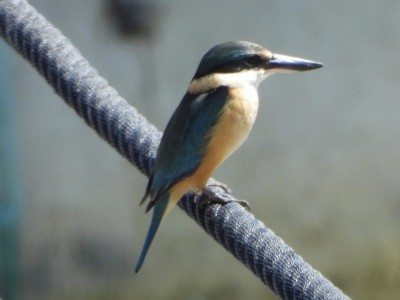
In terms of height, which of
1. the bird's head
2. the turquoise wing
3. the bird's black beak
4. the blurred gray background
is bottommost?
the blurred gray background

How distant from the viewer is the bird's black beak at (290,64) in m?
2.30

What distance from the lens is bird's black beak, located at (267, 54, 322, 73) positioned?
2.30 m

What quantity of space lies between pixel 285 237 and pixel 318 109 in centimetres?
43

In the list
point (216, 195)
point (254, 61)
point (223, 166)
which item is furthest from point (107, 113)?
point (223, 166)

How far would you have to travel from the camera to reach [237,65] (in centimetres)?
249

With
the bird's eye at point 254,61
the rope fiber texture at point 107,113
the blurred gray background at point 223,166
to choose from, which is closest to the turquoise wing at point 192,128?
the bird's eye at point 254,61

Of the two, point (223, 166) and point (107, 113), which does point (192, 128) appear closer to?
point (107, 113)

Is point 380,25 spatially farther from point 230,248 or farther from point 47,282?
point 230,248

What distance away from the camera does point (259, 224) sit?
1915mm

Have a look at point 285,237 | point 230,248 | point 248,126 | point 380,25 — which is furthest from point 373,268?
point 230,248

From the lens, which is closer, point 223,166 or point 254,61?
point 254,61

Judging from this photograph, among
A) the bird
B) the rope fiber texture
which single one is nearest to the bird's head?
the bird

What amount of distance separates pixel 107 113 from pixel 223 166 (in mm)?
2123

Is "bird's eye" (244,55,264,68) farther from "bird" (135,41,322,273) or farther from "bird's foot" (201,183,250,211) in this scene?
"bird's foot" (201,183,250,211)
